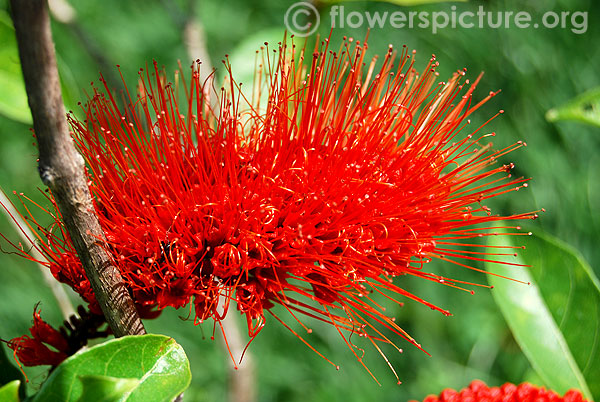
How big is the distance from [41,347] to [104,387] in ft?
0.79

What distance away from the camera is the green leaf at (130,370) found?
532mm

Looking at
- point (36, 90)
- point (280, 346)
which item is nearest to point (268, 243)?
point (36, 90)

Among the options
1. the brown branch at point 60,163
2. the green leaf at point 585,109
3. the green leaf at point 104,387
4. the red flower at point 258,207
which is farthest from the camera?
the green leaf at point 585,109

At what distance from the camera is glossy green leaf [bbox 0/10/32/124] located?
87 centimetres

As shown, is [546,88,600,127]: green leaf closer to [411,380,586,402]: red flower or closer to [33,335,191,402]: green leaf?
[411,380,586,402]: red flower

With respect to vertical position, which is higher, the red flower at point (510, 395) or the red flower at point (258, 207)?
the red flower at point (258, 207)

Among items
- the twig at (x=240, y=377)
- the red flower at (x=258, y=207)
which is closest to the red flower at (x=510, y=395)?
the red flower at (x=258, y=207)

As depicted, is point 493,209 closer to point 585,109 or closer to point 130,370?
point 585,109

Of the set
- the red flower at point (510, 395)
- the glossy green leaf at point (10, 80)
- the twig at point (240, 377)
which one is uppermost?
the glossy green leaf at point (10, 80)

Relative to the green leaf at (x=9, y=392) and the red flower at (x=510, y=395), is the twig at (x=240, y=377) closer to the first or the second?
the red flower at (x=510, y=395)

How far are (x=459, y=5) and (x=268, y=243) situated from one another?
1830 millimetres

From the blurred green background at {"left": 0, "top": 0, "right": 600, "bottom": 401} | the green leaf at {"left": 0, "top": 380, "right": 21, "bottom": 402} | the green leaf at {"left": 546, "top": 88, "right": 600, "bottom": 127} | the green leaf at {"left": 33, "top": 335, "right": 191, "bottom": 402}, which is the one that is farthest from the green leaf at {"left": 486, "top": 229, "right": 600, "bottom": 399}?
the blurred green background at {"left": 0, "top": 0, "right": 600, "bottom": 401}

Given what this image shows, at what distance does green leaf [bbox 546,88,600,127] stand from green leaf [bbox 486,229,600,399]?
17cm

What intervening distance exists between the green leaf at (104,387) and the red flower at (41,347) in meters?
0.22
